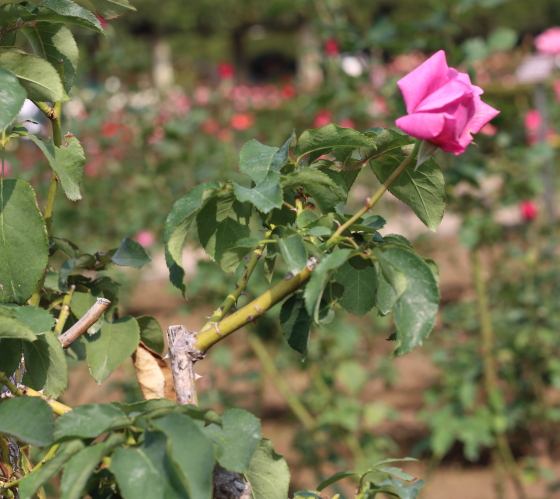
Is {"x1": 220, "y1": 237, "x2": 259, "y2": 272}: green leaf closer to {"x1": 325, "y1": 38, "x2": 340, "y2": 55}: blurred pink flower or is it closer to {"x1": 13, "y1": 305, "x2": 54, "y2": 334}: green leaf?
{"x1": 13, "y1": 305, "x2": 54, "y2": 334}: green leaf

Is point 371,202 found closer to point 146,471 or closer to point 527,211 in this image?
point 146,471

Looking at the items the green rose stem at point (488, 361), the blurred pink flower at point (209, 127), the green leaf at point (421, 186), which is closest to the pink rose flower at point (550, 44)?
the green rose stem at point (488, 361)

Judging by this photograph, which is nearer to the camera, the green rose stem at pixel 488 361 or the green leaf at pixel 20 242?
the green leaf at pixel 20 242

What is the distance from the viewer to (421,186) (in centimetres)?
61

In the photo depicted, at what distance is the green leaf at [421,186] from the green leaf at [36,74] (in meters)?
0.31

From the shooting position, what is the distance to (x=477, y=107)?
0.56 metres

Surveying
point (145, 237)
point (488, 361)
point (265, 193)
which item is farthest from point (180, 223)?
point (145, 237)

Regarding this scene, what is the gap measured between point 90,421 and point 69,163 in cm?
25

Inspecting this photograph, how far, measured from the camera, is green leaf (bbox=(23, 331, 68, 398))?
580mm

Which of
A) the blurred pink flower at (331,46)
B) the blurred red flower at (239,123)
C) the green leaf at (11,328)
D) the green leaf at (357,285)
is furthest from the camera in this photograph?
the blurred red flower at (239,123)

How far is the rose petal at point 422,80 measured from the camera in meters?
0.54

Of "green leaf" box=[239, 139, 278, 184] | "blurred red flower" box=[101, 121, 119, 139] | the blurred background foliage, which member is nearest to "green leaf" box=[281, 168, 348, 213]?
"green leaf" box=[239, 139, 278, 184]

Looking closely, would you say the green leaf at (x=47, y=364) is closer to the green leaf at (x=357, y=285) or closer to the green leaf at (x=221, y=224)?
the green leaf at (x=221, y=224)

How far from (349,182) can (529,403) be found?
87.6 inches
